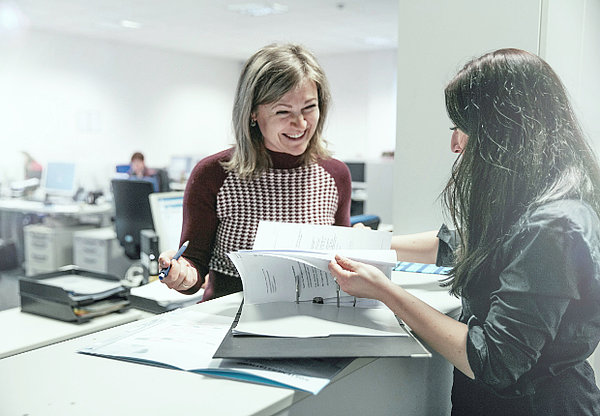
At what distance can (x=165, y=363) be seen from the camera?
0.80 meters

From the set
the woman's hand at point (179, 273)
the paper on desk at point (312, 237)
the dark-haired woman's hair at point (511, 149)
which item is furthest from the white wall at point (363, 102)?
the dark-haired woman's hair at point (511, 149)

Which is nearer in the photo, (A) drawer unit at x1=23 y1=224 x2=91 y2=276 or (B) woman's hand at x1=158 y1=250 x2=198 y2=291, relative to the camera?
(B) woman's hand at x1=158 y1=250 x2=198 y2=291

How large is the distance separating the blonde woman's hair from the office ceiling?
482cm

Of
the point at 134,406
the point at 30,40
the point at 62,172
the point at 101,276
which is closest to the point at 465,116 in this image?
the point at 134,406

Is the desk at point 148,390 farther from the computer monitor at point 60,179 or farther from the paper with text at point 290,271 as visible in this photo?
the computer monitor at point 60,179

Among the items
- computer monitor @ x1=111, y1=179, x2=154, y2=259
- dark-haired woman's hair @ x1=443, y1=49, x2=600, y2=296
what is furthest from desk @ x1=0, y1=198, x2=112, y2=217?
dark-haired woman's hair @ x1=443, y1=49, x2=600, y2=296

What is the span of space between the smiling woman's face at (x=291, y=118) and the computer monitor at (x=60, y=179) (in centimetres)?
480

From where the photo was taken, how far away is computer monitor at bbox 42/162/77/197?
223 inches

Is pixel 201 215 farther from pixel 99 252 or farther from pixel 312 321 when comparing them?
pixel 99 252

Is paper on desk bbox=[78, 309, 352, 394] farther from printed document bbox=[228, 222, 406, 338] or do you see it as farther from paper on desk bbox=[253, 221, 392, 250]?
paper on desk bbox=[253, 221, 392, 250]

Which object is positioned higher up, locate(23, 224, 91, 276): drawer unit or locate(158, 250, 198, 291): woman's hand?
locate(158, 250, 198, 291): woman's hand

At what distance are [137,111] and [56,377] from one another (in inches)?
338

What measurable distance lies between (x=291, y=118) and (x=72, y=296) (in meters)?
1.04

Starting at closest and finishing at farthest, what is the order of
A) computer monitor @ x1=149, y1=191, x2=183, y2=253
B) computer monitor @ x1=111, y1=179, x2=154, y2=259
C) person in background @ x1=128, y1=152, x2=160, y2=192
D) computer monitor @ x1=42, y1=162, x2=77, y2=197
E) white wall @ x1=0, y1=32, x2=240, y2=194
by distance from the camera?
computer monitor @ x1=149, y1=191, x2=183, y2=253 < computer monitor @ x1=111, y1=179, x2=154, y2=259 < computer monitor @ x1=42, y1=162, x2=77, y2=197 < person in background @ x1=128, y1=152, x2=160, y2=192 < white wall @ x1=0, y1=32, x2=240, y2=194
